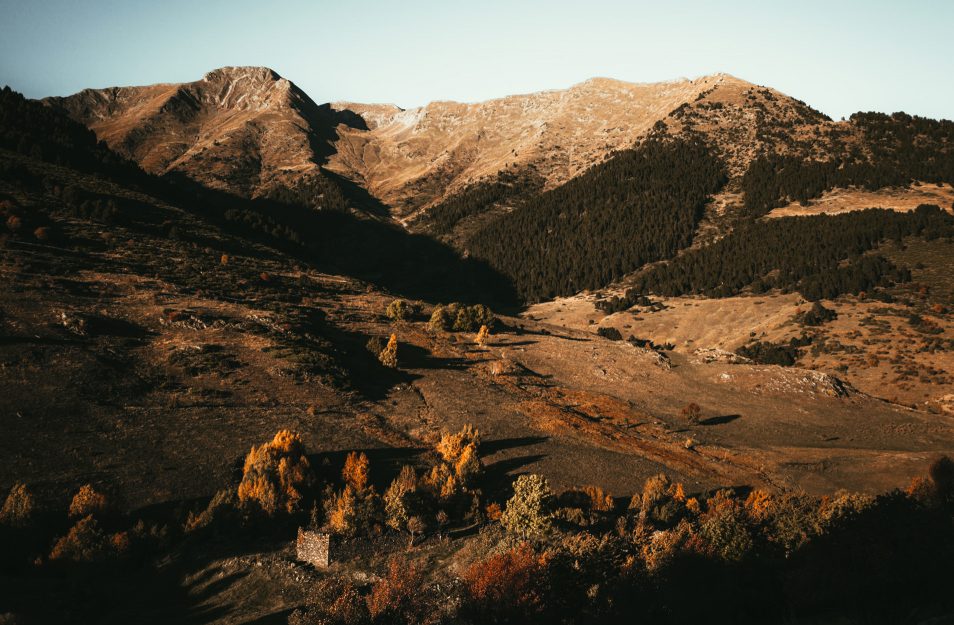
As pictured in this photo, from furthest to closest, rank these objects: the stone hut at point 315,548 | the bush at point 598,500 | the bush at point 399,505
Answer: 1. the bush at point 598,500
2. the bush at point 399,505
3. the stone hut at point 315,548

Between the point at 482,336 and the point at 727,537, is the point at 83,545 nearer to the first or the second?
the point at 727,537

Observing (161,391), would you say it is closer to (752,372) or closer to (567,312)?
(752,372)

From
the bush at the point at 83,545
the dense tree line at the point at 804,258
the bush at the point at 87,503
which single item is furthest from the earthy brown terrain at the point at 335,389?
the dense tree line at the point at 804,258

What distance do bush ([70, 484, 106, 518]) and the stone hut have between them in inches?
374

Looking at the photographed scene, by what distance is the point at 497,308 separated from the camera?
128 meters

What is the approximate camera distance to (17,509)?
24281mm

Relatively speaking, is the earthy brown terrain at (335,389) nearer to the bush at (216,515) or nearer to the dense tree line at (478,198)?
the bush at (216,515)

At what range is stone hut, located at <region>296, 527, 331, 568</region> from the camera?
2406 cm

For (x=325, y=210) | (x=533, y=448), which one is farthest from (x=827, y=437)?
(x=325, y=210)

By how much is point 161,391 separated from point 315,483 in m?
16.2

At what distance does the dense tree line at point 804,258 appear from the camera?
93500 millimetres

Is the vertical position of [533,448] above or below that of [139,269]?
below

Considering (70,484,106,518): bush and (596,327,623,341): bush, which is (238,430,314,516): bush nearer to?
(70,484,106,518): bush

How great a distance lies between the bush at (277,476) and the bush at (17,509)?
8.56 m
